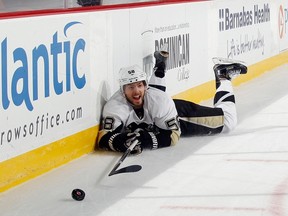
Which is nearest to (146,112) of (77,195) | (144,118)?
(144,118)

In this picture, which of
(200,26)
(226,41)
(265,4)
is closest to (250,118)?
(200,26)

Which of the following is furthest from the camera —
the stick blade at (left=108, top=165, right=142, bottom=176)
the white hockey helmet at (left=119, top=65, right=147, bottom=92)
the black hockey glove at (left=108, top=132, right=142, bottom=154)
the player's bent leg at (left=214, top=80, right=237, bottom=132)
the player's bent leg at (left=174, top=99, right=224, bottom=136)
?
the player's bent leg at (left=214, top=80, right=237, bottom=132)

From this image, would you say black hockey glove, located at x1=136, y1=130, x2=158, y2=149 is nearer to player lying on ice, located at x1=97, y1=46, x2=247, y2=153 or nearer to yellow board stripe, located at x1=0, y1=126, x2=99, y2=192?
player lying on ice, located at x1=97, y1=46, x2=247, y2=153

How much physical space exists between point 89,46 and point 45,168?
0.86 metres

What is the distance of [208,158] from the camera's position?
4293 millimetres

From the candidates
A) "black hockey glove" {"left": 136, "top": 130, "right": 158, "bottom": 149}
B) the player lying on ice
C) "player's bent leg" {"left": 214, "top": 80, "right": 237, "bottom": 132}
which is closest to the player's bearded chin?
the player lying on ice

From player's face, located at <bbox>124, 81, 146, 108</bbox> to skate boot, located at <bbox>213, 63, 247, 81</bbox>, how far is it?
110cm

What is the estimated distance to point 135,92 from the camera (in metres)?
4.52

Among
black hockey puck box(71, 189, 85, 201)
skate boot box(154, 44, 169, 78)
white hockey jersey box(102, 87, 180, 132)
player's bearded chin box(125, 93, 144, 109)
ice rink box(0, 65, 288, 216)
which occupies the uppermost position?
skate boot box(154, 44, 169, 78)

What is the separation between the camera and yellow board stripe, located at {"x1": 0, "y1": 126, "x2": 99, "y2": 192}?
3660 mm

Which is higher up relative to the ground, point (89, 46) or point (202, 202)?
point (89, 46)

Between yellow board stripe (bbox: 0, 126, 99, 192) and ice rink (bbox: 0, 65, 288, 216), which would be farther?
yellow board stripe (bbox: 0, 126, 99, 192)

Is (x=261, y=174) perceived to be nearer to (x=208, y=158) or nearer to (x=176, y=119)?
(x=208, y=158)

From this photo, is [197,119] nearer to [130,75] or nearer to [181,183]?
[130,75]
